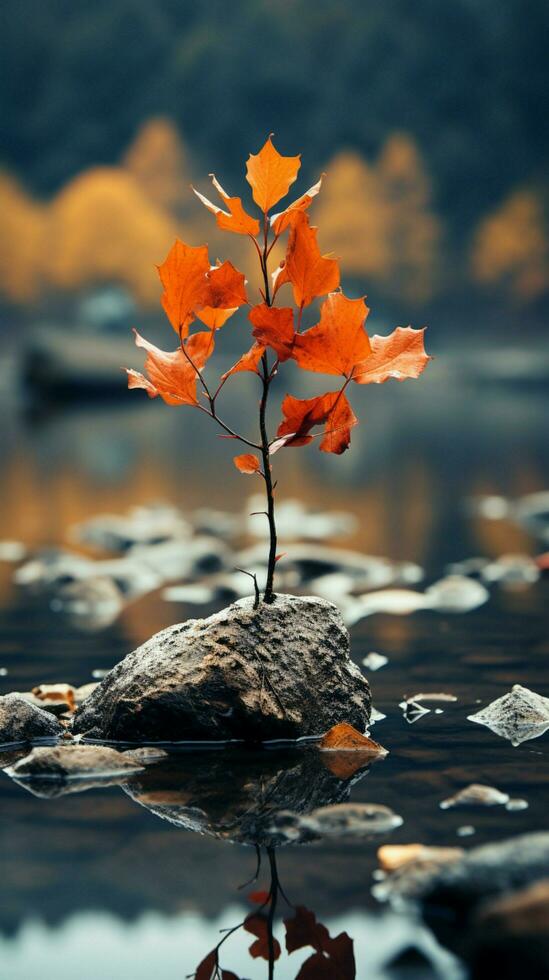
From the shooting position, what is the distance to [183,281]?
8.71 feet

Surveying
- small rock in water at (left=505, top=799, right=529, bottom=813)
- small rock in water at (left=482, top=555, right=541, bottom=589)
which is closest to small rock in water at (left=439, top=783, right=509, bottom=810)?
small rock in water at (left=505, top=799, right=529, bottom=813)

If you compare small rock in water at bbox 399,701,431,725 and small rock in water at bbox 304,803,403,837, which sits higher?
small rock in water at bbox 399,701,431,725

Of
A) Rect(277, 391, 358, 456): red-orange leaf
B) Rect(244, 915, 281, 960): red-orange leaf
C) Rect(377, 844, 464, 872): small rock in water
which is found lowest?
Rect(244, 915, 281, 960): red-orange leaf

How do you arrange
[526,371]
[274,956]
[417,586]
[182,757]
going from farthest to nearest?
[526,371] < [417,586] < [182,757] < [274,956]

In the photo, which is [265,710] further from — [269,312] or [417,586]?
[417,586]

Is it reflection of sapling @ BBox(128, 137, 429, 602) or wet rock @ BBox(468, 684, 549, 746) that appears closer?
reflection of sapling @ BBox(128, 137, 429, 602)

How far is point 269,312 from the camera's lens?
259 centimetres

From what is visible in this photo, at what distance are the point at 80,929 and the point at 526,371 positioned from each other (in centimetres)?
3359

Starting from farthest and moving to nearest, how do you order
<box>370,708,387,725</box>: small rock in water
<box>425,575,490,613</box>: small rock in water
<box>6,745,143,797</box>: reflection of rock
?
<box>425,575,490,613</box>: small rock in water → <box>370,708,387,725</box>: small rock in water → <box>6,745,143,797</box>: reflection of rock

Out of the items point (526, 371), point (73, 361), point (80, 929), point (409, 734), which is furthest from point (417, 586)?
point (526, 371)

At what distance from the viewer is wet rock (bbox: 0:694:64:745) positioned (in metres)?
2.66

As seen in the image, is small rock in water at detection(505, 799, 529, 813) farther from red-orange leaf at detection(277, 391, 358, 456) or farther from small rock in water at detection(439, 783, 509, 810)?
red-orange leaf at detection(277, 391, 358, 456)

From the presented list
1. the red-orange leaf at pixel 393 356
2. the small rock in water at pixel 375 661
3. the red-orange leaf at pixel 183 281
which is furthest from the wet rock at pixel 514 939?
the small rock in water at pixel 375 661

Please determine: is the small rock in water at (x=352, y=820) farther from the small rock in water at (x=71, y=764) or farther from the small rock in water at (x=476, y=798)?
the small rock in water at (x=71, y=764)
